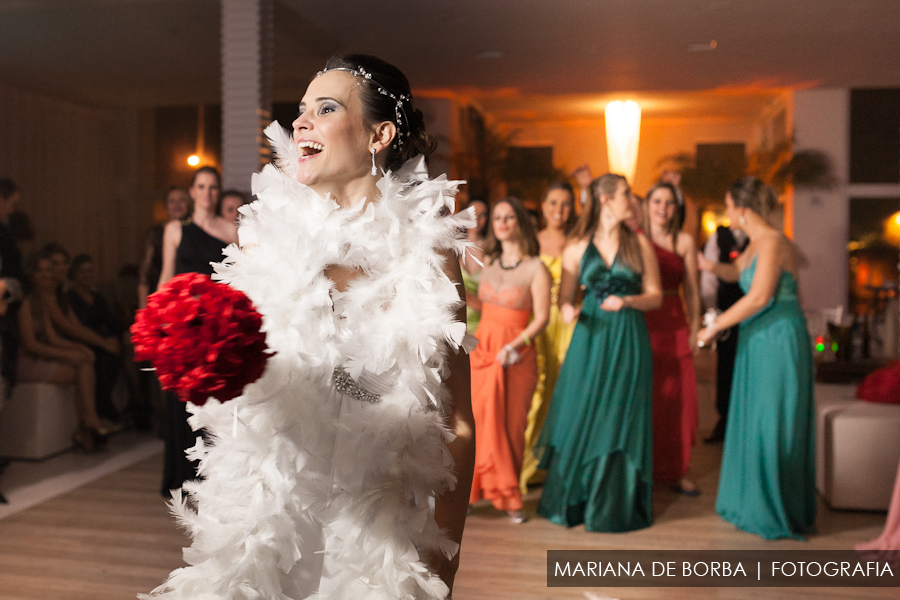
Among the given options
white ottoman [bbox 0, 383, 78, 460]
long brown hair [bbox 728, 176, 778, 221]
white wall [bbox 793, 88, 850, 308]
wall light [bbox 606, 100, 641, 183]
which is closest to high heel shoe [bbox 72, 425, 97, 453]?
white ottoman [bbox 0, 383, 78, 460]

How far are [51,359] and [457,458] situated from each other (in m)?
4.48

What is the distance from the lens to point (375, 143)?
1275 mm

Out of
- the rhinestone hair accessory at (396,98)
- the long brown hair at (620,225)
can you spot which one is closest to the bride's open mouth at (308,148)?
the rhinestone hair accessory at (396,98)

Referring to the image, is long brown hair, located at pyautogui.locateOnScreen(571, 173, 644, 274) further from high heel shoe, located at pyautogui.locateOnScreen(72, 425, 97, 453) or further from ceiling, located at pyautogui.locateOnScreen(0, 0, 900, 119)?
high heel shoe, located at pyautogui.locateOnScreen(72, 425, 97, 453)

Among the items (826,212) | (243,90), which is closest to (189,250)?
(243,90)

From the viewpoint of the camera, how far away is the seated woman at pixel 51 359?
15.5 feet

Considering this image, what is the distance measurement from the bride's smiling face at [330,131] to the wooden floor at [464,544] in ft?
6.55

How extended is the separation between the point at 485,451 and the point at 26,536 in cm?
215

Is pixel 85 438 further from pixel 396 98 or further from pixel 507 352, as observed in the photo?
pixel 396 98

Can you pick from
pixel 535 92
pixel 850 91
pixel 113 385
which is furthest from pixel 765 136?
pixel 113 385

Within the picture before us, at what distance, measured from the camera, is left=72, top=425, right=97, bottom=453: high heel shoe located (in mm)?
4828

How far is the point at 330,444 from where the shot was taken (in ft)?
3.84

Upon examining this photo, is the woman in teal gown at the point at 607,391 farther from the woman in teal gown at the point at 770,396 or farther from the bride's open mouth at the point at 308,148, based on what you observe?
the bride's open mouth at the point at 308,148

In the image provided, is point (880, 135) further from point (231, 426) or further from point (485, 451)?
point (231, 426)
